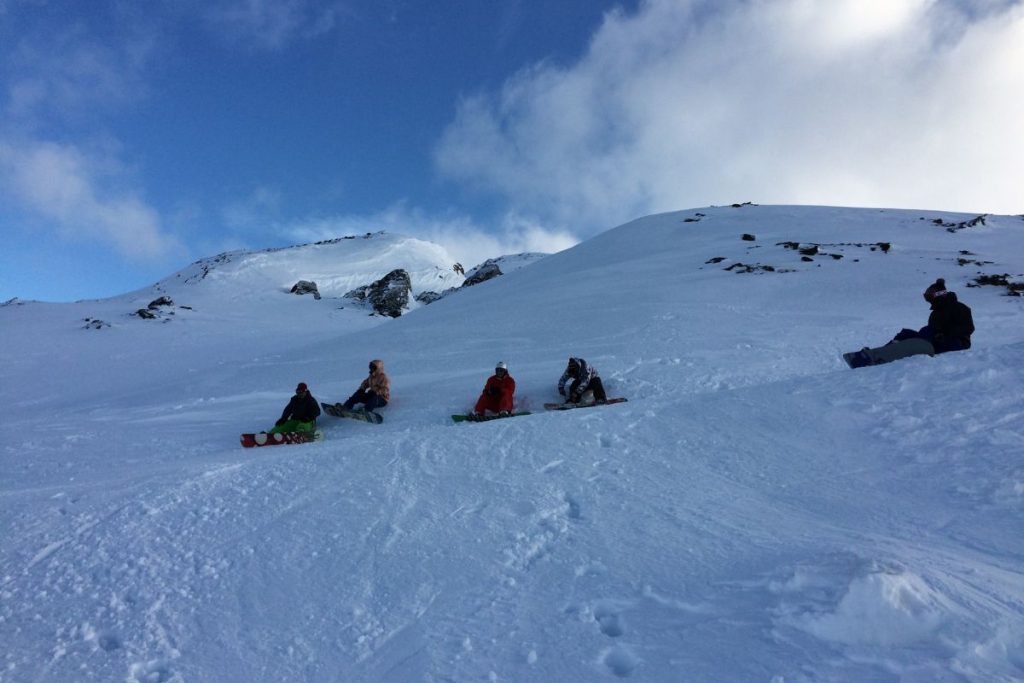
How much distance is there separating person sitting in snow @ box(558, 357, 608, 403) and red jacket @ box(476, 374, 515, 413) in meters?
1.01

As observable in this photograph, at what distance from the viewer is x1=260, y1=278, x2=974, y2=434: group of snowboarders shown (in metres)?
8.37

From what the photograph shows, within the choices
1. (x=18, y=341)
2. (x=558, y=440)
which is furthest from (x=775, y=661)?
(x=18, y=341)

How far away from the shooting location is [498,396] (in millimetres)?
9344

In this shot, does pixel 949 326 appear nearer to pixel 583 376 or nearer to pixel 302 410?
pixel 583 376

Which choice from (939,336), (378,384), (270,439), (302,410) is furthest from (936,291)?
(270,439)

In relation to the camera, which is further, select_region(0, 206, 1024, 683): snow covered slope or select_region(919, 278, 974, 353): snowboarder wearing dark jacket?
select_region(919, 278, 974, 353): snowboarder wearing dark jacket

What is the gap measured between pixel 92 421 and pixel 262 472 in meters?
6.75

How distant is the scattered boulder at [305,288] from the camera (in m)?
36.1

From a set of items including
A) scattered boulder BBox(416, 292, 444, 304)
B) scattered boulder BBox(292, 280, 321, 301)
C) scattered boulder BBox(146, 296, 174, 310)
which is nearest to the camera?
scattered boulder BBox(146, 296, 174, 310)

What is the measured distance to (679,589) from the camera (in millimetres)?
3523

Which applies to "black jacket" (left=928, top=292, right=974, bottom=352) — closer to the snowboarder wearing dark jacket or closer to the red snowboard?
the snowboarder wearing dark jacket

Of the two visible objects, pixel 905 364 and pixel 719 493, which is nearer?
pixel 719 493

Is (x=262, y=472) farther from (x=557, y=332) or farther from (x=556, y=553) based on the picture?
(x=557, y=332)

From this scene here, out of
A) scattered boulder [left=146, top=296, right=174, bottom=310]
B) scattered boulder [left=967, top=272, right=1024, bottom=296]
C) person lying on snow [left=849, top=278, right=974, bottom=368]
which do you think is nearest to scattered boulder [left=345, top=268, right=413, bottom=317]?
scattered boulder [left=146, top=296, right=174, bottom=310]
